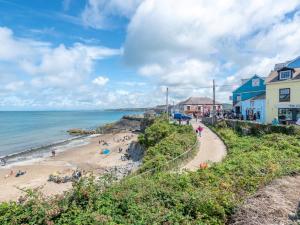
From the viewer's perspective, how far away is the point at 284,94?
31.0 m

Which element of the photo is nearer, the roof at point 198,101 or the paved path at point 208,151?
the paved path at point 208,151

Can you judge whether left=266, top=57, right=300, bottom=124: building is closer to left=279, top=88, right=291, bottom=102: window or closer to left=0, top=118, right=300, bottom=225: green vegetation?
left=279, top=88, right=291, bottom=102: window

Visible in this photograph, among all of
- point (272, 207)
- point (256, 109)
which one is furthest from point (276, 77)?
point (272, 207)

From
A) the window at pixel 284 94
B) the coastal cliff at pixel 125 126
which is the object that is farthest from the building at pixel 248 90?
the coastal cliff at pixel 125 126

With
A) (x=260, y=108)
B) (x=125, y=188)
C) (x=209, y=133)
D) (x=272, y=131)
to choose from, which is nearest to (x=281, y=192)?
(x=125, y=188)

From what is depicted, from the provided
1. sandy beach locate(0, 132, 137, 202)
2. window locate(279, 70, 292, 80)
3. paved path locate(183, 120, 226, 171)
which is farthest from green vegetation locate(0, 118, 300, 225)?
window locate(279, 70, 292, 80)

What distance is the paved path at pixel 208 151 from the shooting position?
19883 millimetres

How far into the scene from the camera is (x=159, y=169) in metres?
16.8

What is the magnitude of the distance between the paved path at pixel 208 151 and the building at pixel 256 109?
9.69m

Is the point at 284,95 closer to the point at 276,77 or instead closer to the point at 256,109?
the point at 276,77

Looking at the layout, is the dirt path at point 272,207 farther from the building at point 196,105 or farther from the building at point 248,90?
the building at point 196,105

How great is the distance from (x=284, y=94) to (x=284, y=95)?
124 mm

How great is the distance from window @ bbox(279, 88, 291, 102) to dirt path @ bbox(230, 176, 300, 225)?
21743 mm

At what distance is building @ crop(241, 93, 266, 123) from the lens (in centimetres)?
3593
